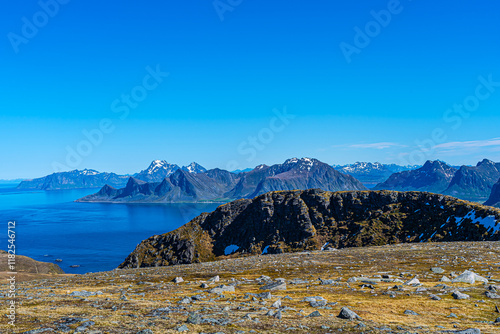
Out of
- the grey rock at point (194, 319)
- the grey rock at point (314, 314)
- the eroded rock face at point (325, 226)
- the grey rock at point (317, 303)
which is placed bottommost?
the eroded rock face at point (325, 226)

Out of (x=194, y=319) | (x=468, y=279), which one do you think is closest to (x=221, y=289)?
(x=194, y=319)

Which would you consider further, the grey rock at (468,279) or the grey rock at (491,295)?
the grey rock at (468,279)

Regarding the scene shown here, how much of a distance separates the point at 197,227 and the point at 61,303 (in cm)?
17272

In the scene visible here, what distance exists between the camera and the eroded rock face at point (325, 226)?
138 meters

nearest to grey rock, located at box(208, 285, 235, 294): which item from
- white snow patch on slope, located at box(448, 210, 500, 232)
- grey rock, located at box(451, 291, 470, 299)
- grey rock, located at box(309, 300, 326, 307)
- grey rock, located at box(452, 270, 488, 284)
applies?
grey rock, located at box(309, 300, 326, 307)

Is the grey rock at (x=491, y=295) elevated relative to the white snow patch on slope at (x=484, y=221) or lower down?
elevated

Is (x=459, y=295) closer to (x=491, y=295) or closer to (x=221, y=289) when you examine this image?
(x=491, y=295)

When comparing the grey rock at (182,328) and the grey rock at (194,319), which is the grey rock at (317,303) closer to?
the grey rock at (194,319)

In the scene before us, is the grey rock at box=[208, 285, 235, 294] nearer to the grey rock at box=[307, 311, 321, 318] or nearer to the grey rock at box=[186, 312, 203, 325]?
the grey rock at box=[186, 312, 203, 325]

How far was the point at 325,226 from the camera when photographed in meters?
→ 175

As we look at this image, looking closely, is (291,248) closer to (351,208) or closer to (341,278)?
(351,208)

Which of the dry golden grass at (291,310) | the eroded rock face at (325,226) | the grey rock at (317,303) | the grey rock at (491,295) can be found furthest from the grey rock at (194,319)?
the eroded rock face at (325,226)

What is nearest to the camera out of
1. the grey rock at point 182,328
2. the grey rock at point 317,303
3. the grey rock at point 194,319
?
the grey rock at point 182,328

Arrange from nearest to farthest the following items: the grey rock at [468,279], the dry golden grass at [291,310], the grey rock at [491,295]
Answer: the dry golden grass at [291,310] → the grey rock at [491,295] → the grey rock at [468,279]
